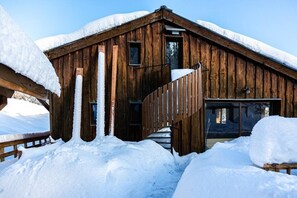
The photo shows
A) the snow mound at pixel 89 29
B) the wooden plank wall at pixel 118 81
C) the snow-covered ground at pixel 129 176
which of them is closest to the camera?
the snow-covered ground at pixel 129 176

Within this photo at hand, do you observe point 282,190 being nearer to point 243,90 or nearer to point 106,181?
point 106,181

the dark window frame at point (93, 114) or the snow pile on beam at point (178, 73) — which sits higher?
A: the snow pile on beam at point (178, 73)

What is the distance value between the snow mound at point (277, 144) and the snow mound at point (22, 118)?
15539mm

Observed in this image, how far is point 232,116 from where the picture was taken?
912 cm

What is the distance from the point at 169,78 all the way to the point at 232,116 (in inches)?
129

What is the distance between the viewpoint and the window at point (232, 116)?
8922mm

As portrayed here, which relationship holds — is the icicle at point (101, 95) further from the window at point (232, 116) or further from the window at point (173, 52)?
the window at point (232, 116)

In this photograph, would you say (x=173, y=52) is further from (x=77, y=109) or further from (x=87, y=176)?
(x=87, y=176)

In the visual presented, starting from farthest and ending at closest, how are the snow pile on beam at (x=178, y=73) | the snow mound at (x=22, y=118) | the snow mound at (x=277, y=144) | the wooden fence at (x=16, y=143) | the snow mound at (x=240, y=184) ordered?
the snow mound at (x=22, y=118), the snow pile on beam at (x=178, y=73), the wooden fence at (x=16, y=143), the snow mound at (x=277, y=144), the snow mound at (x=240, y=184)

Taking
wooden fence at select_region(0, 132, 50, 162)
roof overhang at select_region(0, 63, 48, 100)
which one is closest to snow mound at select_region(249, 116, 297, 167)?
roof overhang at select_region(0, 63, 48, 100)

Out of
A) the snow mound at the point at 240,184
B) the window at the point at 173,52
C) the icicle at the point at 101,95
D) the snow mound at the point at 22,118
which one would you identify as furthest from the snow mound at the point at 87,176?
the snow mound at the point at 22,118

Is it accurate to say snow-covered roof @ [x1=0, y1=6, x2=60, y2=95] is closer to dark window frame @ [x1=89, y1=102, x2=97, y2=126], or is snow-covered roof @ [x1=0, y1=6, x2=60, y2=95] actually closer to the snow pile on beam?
the snow pile on beam

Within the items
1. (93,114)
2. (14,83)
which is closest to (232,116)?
(93,114)

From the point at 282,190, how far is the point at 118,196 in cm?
281
